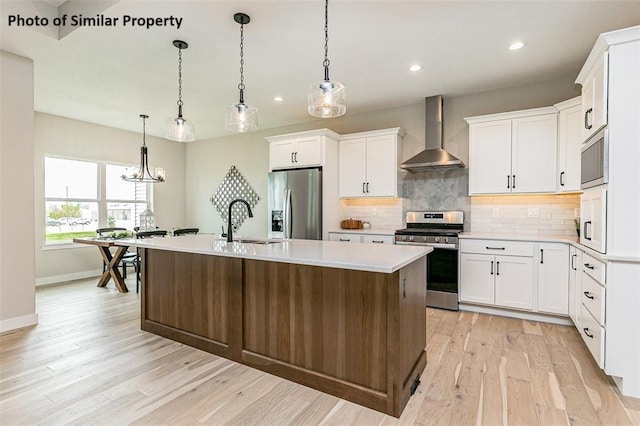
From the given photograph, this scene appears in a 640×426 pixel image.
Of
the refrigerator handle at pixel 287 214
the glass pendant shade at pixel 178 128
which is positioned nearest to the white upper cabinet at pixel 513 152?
the refrigerator handle at pixel 287 214

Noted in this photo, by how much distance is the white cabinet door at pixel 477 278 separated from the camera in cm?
361

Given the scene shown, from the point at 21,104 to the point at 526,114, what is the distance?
5238 millimetres

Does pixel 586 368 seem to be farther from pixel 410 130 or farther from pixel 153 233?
pixel 153 233

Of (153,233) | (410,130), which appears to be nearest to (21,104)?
(153,233)

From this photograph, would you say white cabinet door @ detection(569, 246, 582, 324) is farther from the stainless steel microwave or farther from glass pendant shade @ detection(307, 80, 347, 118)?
glass pendant shade @ detection(307, 80, 347, 118)

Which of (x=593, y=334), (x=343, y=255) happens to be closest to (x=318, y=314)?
(x=343, y=255)

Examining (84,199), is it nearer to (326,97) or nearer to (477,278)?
(326,97)

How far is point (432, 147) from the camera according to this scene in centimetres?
429

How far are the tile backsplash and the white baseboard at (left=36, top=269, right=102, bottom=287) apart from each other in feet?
20.1

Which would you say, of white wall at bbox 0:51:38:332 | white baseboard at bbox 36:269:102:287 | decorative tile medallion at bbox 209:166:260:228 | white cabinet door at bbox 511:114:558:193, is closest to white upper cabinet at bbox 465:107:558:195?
white cabinet door at bbox 511:114:558:193

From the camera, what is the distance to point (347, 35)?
9.07 ft

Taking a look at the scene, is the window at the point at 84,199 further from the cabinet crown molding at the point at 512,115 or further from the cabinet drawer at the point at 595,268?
the cabinet drawer at the point at 595,268

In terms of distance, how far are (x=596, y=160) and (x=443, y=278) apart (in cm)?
197

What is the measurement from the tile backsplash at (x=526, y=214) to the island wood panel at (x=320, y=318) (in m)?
2.86
